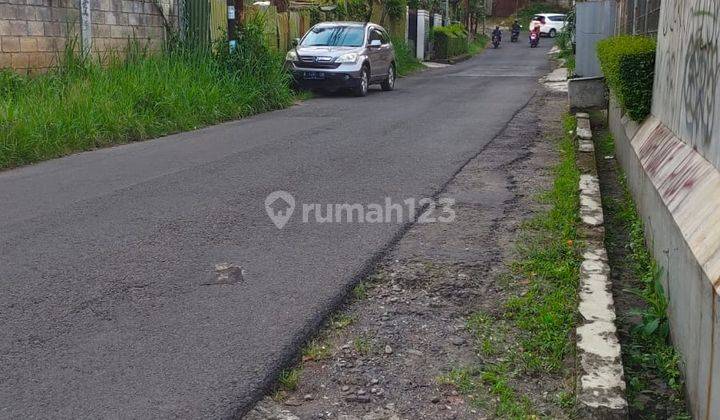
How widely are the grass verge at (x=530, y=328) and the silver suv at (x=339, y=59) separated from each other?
531 inches

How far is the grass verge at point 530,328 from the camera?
157 inches

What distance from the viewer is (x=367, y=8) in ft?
103

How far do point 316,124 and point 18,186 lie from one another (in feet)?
20.1

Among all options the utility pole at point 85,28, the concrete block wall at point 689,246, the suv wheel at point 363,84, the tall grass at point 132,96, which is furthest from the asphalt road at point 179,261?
the suv wheel at point 363,84

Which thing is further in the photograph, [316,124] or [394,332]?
[316,124]

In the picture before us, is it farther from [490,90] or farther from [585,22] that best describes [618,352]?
[490,90]

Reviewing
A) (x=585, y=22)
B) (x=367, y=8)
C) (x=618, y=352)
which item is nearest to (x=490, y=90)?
(x=585, y=22)

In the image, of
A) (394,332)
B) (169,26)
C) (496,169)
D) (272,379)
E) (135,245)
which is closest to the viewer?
(272,379)

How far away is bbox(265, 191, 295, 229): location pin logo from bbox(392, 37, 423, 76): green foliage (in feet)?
73.1

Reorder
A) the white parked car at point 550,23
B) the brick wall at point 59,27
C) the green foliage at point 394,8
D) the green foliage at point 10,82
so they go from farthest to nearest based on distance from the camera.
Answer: the white parked car at point 550,23 → the green foliage at point 394,8 → the brick wall at point 59,27 → the green foliage at point 10,82

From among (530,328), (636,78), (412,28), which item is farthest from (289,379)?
(412,28)

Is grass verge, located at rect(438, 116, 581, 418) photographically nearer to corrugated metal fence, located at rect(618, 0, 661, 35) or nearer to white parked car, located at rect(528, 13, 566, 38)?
corrugated metal fence, located at rect(618, 0, 661, 35)

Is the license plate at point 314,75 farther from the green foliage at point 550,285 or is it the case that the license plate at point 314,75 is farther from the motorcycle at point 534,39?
the motorcycle at point 534,39

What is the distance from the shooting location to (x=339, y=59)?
65.5ft
